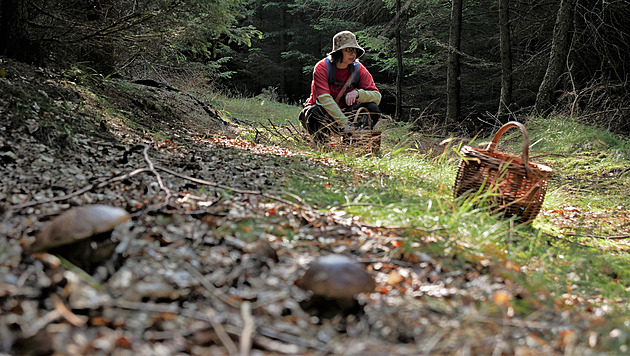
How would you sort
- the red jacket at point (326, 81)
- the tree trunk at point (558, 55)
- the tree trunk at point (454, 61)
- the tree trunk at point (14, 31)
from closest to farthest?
the tree trunk at point (14, 31) → the red jacket at point (326, 81) → the tree trunk at point (558, 55) → the tree trunk at point (454, 61)

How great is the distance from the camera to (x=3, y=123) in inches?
101

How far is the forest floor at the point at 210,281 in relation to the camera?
46.7 inches

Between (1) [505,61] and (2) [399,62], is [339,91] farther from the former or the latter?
(2) [399,62]

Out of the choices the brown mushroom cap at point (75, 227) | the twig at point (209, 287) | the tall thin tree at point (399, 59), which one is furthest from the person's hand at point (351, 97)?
the tall thin tree at point (399, 59)

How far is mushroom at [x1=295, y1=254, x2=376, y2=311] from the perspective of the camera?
1.31 metres

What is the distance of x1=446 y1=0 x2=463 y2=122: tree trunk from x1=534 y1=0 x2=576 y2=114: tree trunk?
6.99ft

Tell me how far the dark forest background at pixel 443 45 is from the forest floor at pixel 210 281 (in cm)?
142

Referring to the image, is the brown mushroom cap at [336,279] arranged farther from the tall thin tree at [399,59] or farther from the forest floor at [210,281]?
the tall thin tree at [399,59]

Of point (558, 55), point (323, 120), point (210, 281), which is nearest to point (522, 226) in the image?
point (210, 281)

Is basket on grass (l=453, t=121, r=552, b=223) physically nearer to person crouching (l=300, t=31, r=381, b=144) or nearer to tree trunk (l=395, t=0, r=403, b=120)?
person crouching (l=300, t=31, r=381, b=144)

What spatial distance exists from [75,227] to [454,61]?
32.0ft

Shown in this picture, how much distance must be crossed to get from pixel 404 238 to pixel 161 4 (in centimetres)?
363

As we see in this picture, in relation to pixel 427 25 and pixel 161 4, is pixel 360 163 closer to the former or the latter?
pixel 161 4

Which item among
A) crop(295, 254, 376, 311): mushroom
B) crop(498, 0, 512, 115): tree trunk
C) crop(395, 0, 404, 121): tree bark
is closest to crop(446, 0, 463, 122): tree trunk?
crop(498, 0, 512, 115): tree trunk
